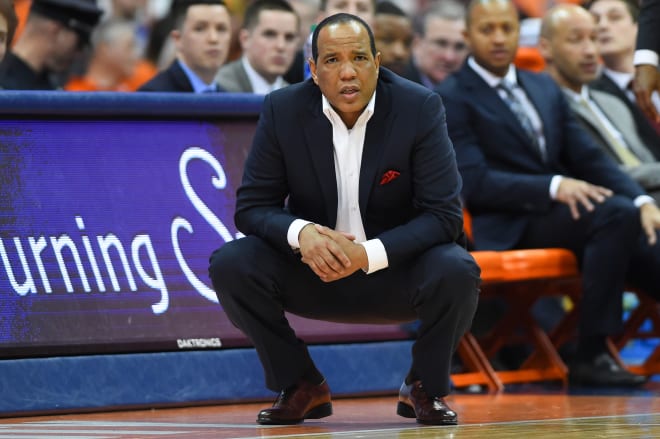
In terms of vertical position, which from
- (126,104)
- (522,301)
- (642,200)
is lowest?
(522,301)

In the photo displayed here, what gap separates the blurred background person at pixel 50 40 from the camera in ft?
24.7

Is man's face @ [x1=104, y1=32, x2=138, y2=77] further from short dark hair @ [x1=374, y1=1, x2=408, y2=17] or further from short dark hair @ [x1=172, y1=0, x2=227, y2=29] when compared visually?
short dark hair @ [x1=374, y1=1, x2=408, y2=17]

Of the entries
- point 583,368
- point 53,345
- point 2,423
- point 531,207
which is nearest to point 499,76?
point 531,207

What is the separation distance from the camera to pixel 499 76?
691 centimetres

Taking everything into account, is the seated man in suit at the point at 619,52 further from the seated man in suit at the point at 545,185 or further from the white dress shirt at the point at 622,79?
the seated man in suit at the point at 545,185

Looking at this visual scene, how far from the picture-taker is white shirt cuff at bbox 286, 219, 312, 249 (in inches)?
176

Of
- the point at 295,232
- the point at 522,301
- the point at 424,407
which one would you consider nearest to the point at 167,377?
the point at 295,232

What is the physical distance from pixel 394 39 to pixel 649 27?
3268mm

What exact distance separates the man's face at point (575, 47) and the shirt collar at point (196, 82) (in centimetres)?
208

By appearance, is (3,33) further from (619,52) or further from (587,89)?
(619,52)

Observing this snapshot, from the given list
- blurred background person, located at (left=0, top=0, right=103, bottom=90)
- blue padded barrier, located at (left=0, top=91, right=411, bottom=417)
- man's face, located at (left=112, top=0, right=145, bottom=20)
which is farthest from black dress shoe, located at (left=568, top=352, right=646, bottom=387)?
man's face, located at (left=112, top=0, right=145, bottom=20)

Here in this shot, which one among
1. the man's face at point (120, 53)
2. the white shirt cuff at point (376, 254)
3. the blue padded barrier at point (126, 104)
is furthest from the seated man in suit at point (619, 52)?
the white shirt cuff at point (376, 254)

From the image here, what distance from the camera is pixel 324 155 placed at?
15.4ft

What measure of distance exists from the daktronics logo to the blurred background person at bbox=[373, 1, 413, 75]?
3.23 metres
